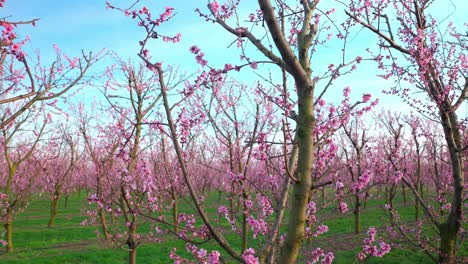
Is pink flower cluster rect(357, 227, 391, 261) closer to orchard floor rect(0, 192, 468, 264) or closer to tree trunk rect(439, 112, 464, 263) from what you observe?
tree trunk rect(439, 112, 464, 263)

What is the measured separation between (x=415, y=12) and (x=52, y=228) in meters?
19.6

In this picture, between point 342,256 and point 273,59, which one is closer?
point 273,59

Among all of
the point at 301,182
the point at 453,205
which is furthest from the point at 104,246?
the point at 301,182

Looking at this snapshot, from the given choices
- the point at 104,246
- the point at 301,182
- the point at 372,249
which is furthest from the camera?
the point at 104,246

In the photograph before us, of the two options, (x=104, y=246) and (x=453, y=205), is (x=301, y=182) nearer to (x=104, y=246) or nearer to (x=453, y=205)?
(x=453, y=205)

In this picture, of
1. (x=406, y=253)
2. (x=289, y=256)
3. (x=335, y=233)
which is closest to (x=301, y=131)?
(x=289, y=256)

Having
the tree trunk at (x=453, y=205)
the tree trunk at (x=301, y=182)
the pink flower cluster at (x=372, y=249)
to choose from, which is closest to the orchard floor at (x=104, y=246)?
the tree trunk at (x=453, y=205)

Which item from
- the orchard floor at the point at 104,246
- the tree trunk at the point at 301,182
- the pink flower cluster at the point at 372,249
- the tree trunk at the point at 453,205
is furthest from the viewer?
the orchard floor at the point at 104,246

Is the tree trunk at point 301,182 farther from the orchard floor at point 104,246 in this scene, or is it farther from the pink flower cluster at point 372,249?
the orchard floor at point 104,246

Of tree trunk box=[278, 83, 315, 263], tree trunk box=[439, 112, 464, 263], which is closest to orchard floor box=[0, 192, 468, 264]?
tree trunk box=[439, 112, 464, 263]

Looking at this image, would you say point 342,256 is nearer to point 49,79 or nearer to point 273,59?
point 49,79

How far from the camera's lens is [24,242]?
15.1 meters

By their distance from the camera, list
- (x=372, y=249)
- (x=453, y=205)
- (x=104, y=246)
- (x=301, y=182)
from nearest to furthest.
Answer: (x=301, y=182) → (x=372, y=249) → (x=453, y=205) → (x=104, y=246)

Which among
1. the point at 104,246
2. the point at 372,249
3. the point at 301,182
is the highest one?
the point at 301,182
